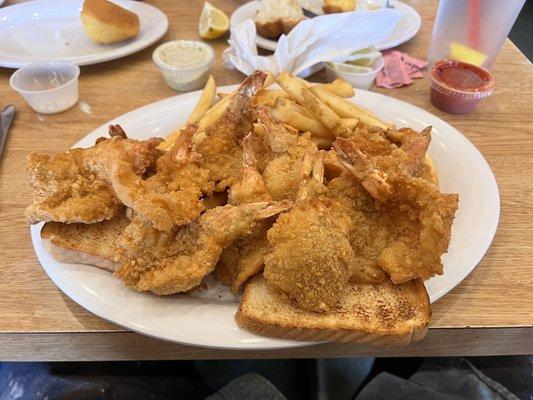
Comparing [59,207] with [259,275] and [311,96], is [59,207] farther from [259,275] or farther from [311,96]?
[311,96]

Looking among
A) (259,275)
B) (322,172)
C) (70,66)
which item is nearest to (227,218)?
(259,275)

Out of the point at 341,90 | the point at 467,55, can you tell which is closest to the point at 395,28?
the point at 467,55

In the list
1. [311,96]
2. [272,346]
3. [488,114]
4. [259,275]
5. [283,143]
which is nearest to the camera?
[272,346]

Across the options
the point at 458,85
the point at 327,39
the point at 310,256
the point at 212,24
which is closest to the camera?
the point at 310,256

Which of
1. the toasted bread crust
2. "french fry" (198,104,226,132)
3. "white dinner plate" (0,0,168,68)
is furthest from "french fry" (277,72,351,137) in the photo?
"white dinner plate" (0,0,168,68)

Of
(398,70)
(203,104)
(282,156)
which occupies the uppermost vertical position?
(282,156)

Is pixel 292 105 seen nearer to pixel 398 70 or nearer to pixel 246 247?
pixel 246 247

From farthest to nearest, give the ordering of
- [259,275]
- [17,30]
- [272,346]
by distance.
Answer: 1. [17,30]
2. [259,275]
3. [272,346]
